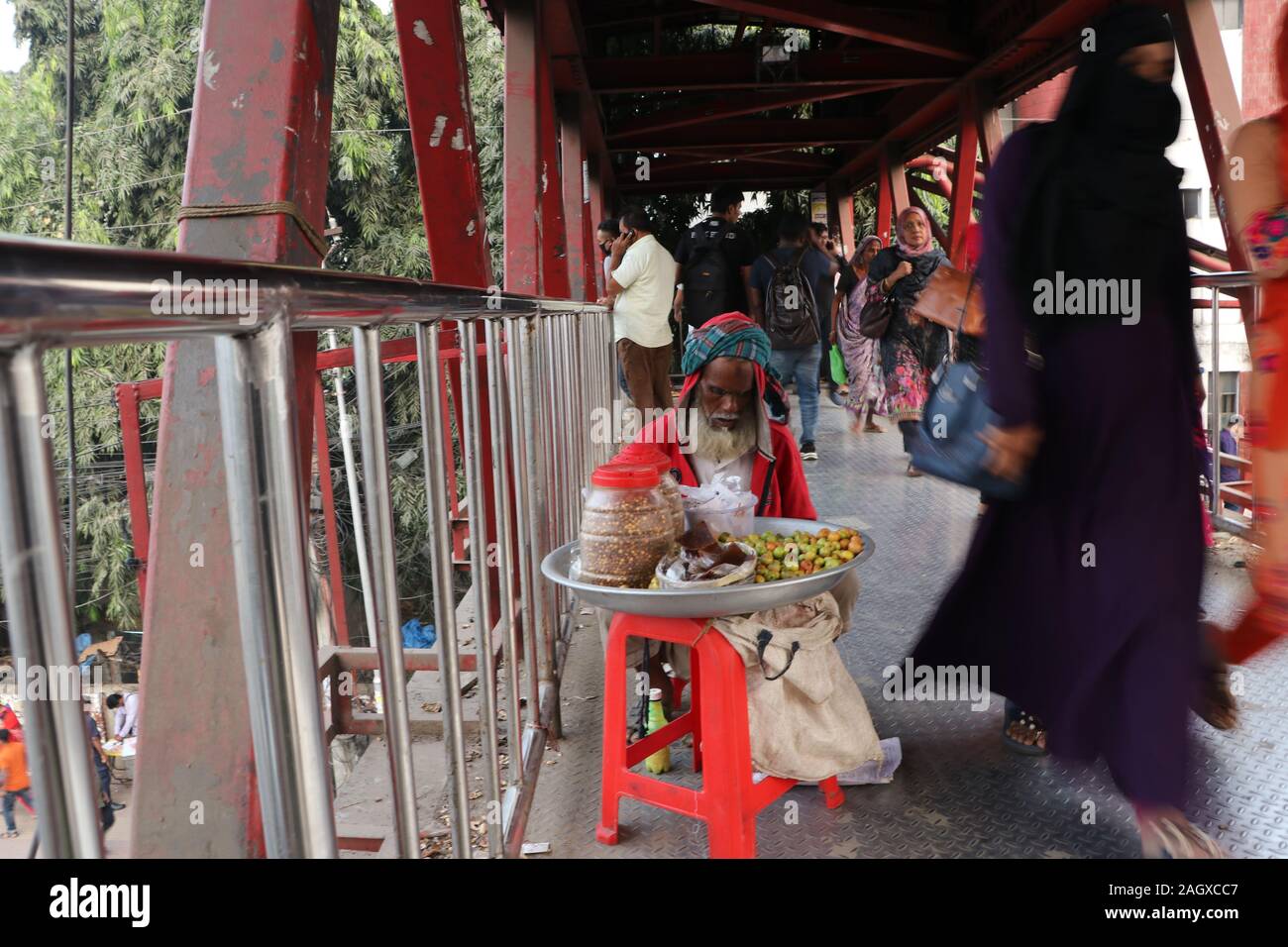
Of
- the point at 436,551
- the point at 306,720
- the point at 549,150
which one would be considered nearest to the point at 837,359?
the point at 549,150

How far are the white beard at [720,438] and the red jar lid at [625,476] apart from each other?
2.42ft

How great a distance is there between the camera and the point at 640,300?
7.16 meters

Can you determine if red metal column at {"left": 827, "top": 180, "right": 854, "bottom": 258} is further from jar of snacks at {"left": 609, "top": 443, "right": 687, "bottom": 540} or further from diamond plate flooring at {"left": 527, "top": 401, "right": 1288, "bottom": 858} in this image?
jar of snacks at {"left": 609, "top": 443, "right": 687, "bottom": 540}

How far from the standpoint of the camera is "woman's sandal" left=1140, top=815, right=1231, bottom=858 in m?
2.18

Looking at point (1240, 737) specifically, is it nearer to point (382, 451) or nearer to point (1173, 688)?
point (1173, 688)

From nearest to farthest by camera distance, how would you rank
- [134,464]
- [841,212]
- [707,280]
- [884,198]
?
1. [134,464]
2. [707,280]
3. [884,198]
4. [841,212]

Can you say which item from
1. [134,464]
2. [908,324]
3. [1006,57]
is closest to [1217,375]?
[908,324]

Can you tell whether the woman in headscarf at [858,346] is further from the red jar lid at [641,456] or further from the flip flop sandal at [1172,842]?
the flip flop sandal at [1172,842]

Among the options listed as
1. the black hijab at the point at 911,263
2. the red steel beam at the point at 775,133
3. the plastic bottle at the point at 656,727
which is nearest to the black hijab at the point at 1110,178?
the plastic bottle at the point at 656,727

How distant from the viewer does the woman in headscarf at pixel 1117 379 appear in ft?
6.92

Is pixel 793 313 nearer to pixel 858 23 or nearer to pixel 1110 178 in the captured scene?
pixel 858 23

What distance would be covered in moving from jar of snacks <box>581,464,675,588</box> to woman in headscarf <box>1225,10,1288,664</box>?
1451 mm

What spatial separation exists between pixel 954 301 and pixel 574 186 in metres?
8.48

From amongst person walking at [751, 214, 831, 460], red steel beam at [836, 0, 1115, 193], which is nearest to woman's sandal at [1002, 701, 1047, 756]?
red steel beam at [836, 0, 1115, 193]
